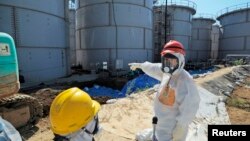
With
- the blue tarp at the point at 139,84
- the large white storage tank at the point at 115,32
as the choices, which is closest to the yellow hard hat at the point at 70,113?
the blue tarp at the point at 139,84

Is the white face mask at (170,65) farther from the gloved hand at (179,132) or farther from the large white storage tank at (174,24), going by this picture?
the large white storage tank at (174,24)

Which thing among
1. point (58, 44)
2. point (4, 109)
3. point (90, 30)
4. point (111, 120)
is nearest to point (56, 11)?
point (58, 44)

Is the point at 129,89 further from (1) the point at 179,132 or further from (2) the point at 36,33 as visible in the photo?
(1) the point at 179,132

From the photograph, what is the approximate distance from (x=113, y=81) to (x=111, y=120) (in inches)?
307

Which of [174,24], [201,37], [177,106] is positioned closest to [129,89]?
[177,106]

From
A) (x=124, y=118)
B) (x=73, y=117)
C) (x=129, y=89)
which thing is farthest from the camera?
(x=129, y=89)

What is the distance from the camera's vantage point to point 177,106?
2840 mm

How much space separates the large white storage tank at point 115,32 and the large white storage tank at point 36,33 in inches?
126

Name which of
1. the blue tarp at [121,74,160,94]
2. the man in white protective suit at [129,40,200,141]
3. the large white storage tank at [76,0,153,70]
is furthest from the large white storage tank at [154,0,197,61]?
the man in white protective suit at [129,40,200,141]

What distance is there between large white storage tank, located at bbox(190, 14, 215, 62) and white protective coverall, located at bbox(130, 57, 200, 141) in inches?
1119

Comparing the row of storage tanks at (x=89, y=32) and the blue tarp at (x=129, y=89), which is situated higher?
the row of storage tanks at (x=89, y=32)

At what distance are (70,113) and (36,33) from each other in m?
10.1

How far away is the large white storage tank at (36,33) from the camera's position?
985 centimetres

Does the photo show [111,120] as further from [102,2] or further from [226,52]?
[226,52]
